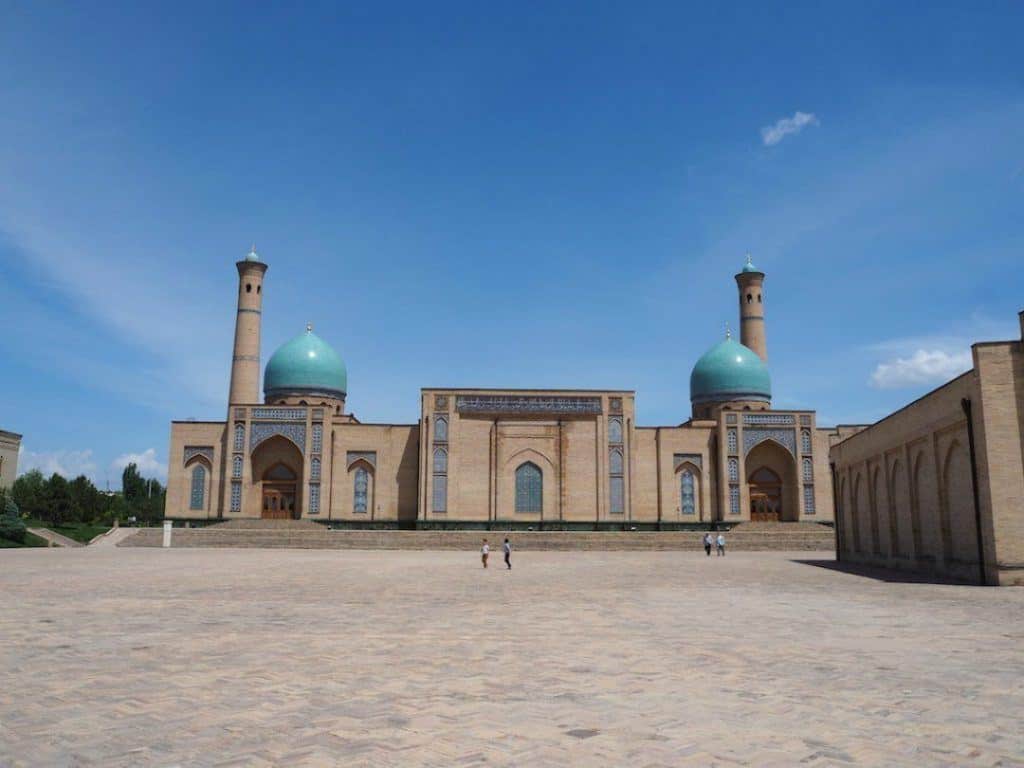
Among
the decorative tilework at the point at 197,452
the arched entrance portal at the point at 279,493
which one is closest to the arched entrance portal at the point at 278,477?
the arched entrance portal at the point at 279,493

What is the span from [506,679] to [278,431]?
106 ft

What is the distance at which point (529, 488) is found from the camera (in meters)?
36.7

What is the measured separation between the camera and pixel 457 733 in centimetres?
471

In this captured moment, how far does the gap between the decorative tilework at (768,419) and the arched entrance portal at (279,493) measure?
20609 millimetres

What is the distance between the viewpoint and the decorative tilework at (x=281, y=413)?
36.9 meters

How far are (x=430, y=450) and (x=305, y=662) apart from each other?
29777mm

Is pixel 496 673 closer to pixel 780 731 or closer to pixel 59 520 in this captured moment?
pixel 780 731

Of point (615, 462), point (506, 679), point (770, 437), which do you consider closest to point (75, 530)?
point (615, 462)

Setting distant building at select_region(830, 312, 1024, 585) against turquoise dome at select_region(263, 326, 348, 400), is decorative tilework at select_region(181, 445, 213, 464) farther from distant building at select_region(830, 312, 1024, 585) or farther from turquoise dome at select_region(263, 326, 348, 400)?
distant building at select_region(830, 312, 1024, 585)

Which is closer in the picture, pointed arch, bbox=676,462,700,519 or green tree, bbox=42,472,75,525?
pointed arch, bbox=676,462,700,519

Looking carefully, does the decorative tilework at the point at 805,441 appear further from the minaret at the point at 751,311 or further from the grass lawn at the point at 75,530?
the grass lawn at the point at 75,530

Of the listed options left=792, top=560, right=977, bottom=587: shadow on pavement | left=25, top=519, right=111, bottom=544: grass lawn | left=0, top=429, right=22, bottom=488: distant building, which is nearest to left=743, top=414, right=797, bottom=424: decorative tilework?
left=792, top=560, right=977, bottom=587: shadow on pavement

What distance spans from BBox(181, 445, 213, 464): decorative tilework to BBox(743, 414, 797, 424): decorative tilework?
78.8ft

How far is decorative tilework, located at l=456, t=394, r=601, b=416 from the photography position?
37156mm
